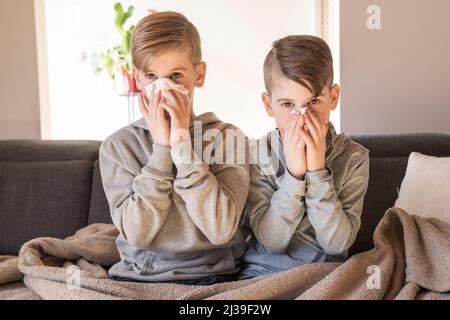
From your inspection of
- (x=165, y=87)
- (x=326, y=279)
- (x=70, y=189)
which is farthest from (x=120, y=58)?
(x=326, y=279)

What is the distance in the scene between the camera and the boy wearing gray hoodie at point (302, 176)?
101cm

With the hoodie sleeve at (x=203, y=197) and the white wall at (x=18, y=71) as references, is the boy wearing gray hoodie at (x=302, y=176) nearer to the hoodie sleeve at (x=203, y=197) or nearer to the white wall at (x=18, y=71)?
the hoodie sleeve at (x=203, y=197)

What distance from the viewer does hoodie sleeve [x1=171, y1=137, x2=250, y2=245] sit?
988 mm

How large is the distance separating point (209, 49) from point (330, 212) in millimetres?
2451

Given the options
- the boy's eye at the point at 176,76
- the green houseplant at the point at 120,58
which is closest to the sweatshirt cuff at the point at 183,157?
the boy's eye at the point at 176,76

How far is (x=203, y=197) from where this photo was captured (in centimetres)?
99

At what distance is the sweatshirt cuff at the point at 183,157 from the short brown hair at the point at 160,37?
17 centimetres

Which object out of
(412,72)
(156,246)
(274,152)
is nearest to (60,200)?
(156,246)

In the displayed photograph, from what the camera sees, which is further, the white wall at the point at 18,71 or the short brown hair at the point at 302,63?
the white wall at the point at 18,71

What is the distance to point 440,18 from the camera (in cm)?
191

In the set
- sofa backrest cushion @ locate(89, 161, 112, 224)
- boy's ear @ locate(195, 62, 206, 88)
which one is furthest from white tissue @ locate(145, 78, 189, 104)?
sofa backrest cushion @ locate(89, 161, 112, 224)

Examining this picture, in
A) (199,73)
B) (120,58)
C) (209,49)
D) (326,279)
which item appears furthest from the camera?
(209,49)

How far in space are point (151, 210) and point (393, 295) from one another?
458 millimetres

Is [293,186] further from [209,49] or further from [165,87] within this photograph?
[209,49]
